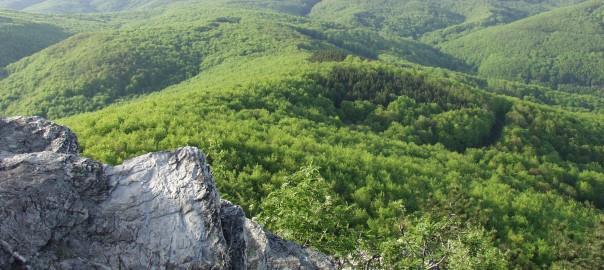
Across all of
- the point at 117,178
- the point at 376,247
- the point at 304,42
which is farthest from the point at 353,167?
the point at 304,42

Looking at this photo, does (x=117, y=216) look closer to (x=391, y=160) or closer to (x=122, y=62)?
(x=391, y=160)

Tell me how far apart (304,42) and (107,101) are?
6327 centimetres

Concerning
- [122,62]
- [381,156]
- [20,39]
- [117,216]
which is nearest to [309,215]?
[117,216]

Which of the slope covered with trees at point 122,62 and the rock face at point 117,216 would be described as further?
the slope covered with trees at point 122,62

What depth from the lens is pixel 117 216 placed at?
9156 mm

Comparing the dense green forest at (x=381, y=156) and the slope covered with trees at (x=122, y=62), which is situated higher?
the dense green forest at (x=381, y=156)

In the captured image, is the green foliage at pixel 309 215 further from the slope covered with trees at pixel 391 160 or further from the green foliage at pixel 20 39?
the green foliage at pixel 20 39

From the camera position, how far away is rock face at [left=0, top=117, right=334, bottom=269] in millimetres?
8148

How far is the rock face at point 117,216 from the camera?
26.7 feet

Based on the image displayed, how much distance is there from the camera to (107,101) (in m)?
102

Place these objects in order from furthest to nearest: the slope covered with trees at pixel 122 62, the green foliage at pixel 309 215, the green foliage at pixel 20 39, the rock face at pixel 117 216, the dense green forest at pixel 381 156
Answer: the green foliage at pixel 20 39 < the slope covered with trees at pixel 122 62 < the dense green forest at pixel 381 156 < the green foliage at pixel 309 215 < the rock face at pixel 117 216

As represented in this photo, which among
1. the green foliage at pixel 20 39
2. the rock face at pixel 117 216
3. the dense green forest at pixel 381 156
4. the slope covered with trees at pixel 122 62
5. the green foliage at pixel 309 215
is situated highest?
the rock face at pixel 117 216

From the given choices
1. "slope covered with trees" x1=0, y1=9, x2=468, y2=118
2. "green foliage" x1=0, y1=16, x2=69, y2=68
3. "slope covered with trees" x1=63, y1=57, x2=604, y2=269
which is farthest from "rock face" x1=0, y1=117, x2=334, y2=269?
"green foliage" x1=0, y1=16, x2=69, y2=68

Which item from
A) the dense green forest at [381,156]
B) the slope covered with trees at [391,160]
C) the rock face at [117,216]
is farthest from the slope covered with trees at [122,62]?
the rock face at [117,216]
